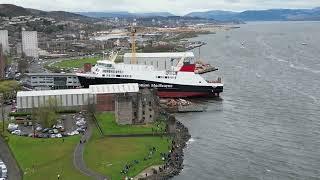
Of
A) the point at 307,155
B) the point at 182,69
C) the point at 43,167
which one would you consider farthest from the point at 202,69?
the point at 43,167

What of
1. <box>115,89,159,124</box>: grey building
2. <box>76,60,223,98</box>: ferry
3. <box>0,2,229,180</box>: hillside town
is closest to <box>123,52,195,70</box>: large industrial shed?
<box>0,2,229,180</box>: hillside town

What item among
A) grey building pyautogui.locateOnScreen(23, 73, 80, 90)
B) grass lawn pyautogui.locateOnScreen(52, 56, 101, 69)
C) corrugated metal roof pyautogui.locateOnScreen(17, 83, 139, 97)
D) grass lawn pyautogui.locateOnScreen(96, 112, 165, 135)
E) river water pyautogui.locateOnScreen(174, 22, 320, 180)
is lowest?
river water pyautogui.locateOnScreen(174, 22, 320, 180)

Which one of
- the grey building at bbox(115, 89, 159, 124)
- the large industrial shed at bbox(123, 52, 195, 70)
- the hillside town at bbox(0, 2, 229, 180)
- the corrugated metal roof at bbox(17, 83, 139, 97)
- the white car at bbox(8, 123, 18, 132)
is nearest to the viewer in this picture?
the hillside town at bbox(0, 2, 229, 180)

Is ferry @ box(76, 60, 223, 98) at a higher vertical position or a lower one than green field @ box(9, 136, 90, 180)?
higher

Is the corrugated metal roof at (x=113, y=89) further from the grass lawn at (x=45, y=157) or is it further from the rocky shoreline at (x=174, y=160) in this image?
the grass lawn at (x=45, y=157)

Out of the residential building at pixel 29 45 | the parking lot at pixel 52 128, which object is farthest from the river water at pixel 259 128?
the residential building at pixel 29 45

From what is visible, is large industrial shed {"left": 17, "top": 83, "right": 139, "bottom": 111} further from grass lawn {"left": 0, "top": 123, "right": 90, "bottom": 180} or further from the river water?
grass lawn {"left": 0, "top": 123, "right": 90, "bottom": 180}

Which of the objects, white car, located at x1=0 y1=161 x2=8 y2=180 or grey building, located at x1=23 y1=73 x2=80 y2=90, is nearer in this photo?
white car, located at x1=0 y1=161 x2=8 y2=180
